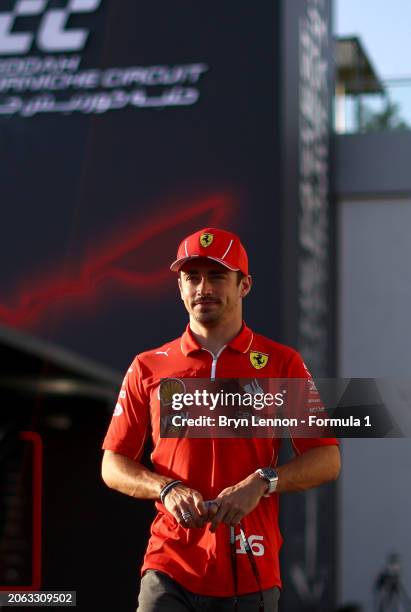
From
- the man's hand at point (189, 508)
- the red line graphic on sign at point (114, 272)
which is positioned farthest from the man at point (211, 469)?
the red line graphic on sign at point (114, 272)

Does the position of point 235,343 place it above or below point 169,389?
above

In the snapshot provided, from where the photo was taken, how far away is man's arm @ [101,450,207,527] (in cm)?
244

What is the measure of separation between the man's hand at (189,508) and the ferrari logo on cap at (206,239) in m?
0.64

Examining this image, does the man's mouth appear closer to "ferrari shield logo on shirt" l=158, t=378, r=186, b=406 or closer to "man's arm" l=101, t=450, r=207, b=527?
"ferrari shield logo on shirt" l=158, t=378, r=186, b=406

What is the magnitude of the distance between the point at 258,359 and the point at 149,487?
438mm

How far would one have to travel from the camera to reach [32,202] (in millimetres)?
5875

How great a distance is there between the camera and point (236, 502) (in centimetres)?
244

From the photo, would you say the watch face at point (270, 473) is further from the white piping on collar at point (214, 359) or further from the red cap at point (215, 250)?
the red cap at point (215, 250)

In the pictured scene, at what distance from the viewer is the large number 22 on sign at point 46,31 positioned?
5.87m

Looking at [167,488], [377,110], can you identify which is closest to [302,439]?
[167,488]

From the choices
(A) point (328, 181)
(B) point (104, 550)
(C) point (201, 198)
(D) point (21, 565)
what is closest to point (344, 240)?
(A) point (328, 181)

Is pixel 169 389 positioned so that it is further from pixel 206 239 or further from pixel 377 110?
pixel 377 110

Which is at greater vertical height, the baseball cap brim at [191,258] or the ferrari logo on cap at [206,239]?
the ferrari logo on cap at [206,239]

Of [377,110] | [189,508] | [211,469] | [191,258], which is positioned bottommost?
[189,508]
